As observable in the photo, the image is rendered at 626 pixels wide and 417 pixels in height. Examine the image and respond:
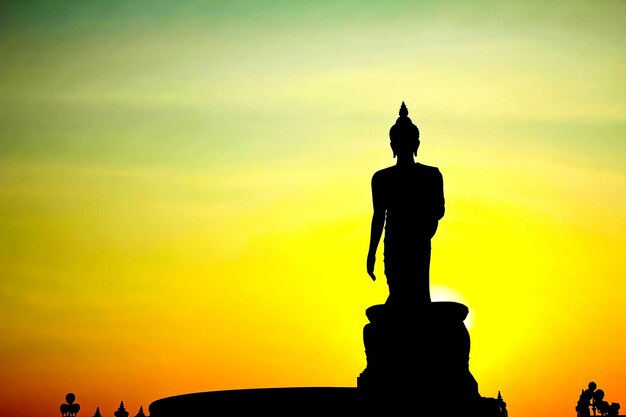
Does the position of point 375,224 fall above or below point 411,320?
above

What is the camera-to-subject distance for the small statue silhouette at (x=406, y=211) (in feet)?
51.4

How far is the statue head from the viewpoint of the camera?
15812mm

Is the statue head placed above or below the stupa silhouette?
above

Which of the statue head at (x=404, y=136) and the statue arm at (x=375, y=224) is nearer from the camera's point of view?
the statue head at (x=404, y=136)

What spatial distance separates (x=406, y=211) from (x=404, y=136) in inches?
48.1

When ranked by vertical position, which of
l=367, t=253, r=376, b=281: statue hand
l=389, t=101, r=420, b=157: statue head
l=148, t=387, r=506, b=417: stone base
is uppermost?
l=389, t=101, r=420, b=157: statue head

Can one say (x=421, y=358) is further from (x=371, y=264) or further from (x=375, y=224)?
(x=375, y=224)

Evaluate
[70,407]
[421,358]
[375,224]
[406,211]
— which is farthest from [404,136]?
[70,407]

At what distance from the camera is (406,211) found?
1583cm

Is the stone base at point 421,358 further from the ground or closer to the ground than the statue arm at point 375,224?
closer to the ground

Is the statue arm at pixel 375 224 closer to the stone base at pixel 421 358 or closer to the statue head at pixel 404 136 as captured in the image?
the statue head at pixel 404 136

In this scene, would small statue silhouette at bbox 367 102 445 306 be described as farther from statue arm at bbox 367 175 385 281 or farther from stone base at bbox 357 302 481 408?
stone base at bbox 357 302 481 408

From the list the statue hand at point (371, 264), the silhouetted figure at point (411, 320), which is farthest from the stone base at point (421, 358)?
the statue hand at point (371, 264)

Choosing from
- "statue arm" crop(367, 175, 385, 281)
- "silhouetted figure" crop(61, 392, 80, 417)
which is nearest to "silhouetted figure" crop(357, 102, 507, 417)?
"statue arm" crop(367, 175, 385, 281)
